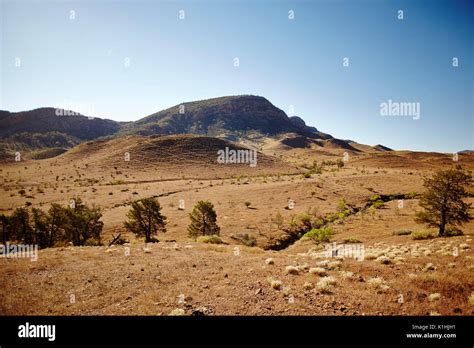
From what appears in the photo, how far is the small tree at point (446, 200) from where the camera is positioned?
28.3 meters

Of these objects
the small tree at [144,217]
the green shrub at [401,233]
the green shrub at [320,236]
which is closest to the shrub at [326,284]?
the green shrub at [320,236]

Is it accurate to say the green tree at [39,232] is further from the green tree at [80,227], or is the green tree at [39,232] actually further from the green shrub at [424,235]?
the green shrub at [424,235]

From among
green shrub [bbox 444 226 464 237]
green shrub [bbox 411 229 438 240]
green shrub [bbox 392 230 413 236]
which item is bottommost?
green shrub [bbox 392 230 413 236]

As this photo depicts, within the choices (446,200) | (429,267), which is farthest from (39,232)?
(446,200)

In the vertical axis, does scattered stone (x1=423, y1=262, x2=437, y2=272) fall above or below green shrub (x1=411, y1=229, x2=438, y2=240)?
above

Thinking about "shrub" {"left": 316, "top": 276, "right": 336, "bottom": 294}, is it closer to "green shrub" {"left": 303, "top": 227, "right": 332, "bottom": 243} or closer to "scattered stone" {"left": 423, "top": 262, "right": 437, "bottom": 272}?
"scattered stone" {"left": 423, "top": 262, "right": 437, "bottom": 272}

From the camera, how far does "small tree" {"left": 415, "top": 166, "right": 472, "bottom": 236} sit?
28266 millimetres

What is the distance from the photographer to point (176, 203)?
53312 mm

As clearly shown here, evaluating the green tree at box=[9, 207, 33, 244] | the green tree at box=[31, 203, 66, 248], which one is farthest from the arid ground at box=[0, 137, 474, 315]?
the green tree at box=[9, 207, 33, 244]

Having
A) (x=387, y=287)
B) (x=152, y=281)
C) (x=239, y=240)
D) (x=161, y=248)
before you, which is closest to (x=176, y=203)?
(x=239, y=240)

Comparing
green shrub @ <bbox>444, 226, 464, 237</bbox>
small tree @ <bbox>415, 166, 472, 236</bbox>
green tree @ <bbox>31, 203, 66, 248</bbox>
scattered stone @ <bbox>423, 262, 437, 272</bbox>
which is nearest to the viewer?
scattered stone @ <bbox>423, 262, 437, 272</bbox>
